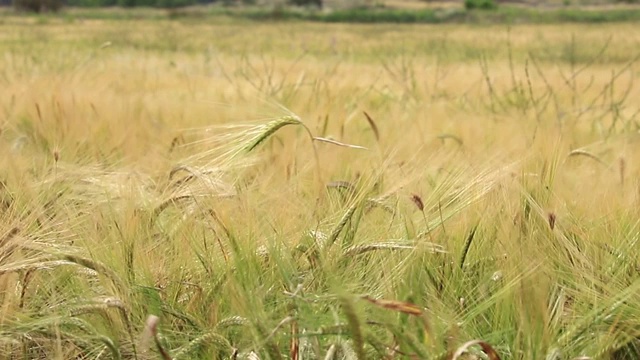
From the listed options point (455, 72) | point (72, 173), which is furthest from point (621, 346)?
point (455, 72)

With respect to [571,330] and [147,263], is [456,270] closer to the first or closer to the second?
[571,330]

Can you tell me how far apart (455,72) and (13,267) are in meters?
4.65

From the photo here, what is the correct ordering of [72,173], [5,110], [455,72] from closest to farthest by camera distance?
[72,173] → [5,110] → [455,72]

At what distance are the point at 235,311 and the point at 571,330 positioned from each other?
0.99ft

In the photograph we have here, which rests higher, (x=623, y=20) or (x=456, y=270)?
(x=456, y=270)

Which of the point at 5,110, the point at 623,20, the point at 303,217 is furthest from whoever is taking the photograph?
the point at 623,20

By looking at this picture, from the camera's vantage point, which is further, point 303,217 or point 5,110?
point 5,110

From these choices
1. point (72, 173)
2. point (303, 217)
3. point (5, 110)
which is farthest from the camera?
point (5, 110)

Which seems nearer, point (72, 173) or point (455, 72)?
point (72, 173)

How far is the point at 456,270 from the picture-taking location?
2.70 ft

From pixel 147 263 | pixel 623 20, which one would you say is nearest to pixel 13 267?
pixel 147 263

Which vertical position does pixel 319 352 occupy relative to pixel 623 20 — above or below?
above

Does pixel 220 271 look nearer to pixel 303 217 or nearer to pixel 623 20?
pixel 303 217

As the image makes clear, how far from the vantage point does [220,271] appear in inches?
32.3
